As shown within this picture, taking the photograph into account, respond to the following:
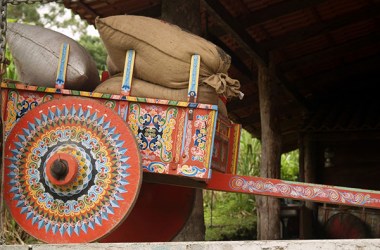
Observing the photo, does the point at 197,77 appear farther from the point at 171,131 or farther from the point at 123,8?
the point at 123,8

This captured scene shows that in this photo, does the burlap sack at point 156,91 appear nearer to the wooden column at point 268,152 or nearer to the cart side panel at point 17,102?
the cart side panel at point 17,102

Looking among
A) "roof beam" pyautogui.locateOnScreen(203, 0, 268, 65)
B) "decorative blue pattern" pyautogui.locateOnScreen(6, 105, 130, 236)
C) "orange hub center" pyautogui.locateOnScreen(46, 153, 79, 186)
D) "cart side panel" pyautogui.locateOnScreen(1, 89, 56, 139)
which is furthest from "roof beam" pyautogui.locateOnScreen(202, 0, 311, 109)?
"orange hub center" pyautogui.locateOnScreen(46, 153, 79, 186)

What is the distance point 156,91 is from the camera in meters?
5.02

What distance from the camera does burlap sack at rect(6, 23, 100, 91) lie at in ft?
17.0

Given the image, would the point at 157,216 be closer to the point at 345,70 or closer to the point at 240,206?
the point at 345,70

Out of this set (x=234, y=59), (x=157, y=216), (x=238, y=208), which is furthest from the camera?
(x=238, y=208)

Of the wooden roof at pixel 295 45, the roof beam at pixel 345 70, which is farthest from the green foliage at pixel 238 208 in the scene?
the roof beam at pixel 345 70

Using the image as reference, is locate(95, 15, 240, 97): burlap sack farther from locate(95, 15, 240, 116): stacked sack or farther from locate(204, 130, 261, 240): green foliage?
locate(204, 130, 261, 240): green foliage

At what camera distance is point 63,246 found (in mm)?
4391

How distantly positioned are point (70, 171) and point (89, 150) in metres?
0.19

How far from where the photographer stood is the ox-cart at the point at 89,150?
4.82m

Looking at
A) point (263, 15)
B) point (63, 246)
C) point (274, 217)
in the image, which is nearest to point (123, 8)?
point (263, 15)

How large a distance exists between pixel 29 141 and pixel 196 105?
1167 millimetres

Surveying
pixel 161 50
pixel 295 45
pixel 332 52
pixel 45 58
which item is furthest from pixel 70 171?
pixel 332 52
